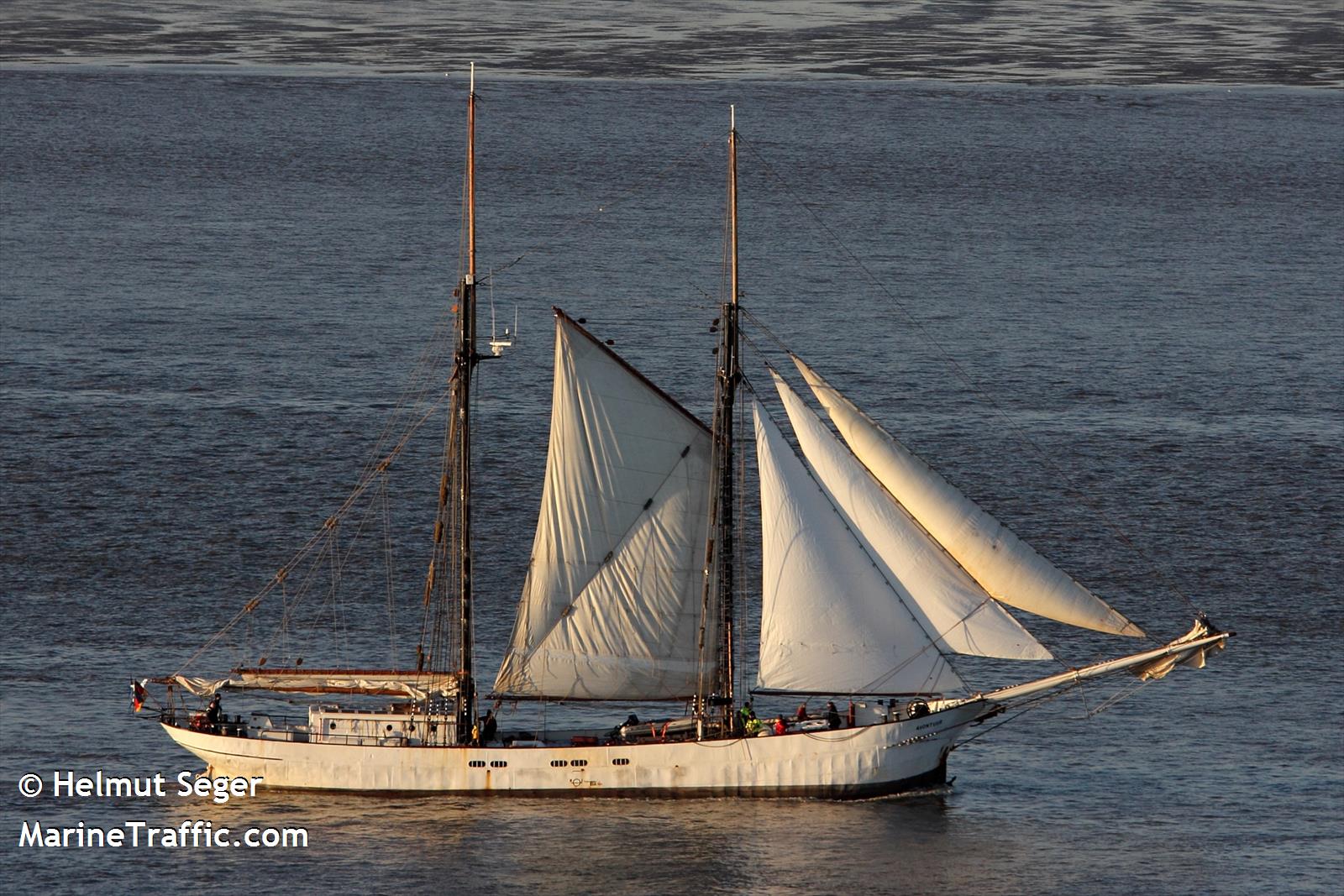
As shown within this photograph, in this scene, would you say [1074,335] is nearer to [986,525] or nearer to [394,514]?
[394,514]

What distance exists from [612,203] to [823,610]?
100444 millimetres

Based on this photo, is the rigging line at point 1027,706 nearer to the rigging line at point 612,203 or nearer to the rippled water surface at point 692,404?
the rippled water surface at point 692,404

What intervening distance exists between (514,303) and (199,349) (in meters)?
19.0

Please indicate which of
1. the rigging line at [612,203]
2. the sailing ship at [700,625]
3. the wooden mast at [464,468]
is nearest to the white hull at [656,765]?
the sailing ship at [700,625]

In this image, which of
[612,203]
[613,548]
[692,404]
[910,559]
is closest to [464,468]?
[613,548]

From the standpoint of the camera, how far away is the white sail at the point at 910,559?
68.5 metres

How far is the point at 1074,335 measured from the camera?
138625 mm

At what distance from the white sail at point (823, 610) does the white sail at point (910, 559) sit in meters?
0.41

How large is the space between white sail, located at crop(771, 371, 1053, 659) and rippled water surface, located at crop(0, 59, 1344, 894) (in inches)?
200

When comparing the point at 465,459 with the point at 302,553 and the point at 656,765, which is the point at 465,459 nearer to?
the point at 656,765

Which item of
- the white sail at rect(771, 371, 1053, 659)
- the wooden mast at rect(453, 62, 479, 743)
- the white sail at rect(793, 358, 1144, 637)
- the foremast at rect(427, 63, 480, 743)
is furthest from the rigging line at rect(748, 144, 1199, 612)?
the wooden mast at rect(453, 62, 479, 743)

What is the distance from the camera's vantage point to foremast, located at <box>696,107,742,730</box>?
71188 mm

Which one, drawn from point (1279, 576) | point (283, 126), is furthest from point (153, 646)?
point (283, 126)

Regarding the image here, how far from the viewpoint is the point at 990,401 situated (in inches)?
4867
